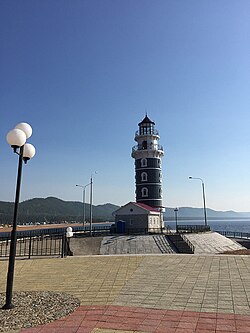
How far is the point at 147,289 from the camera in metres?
8.26

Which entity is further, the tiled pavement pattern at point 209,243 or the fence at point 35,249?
the tiled pavement pattern at point 209,243

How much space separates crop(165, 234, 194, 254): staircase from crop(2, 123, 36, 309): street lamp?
71.5 feet

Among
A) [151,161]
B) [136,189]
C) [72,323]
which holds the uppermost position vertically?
[151,161]

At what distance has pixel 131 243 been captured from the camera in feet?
93.5

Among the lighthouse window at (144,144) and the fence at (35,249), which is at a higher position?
the lighthouse window at (144,144)

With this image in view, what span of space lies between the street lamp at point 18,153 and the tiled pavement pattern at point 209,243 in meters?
22.9

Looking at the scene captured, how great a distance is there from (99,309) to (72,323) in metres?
0.94

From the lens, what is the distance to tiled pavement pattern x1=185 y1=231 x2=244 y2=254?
28730 millimetres

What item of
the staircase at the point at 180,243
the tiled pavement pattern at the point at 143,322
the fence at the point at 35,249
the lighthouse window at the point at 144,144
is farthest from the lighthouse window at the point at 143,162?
the tiled pavement pattern at the point at 143,322

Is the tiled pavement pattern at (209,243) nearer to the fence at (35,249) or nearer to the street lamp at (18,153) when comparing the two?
the fence at (35,249)

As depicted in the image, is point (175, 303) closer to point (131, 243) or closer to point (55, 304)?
point (55, 304)

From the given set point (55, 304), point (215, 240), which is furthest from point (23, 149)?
point (215, 240)

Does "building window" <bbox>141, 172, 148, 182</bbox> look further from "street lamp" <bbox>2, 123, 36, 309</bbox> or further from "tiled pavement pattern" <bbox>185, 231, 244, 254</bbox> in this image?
"street lamp" <bbox>2, 123, 36, 309</bbox>

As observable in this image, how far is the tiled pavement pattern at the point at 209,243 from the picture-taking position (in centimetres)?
2873
